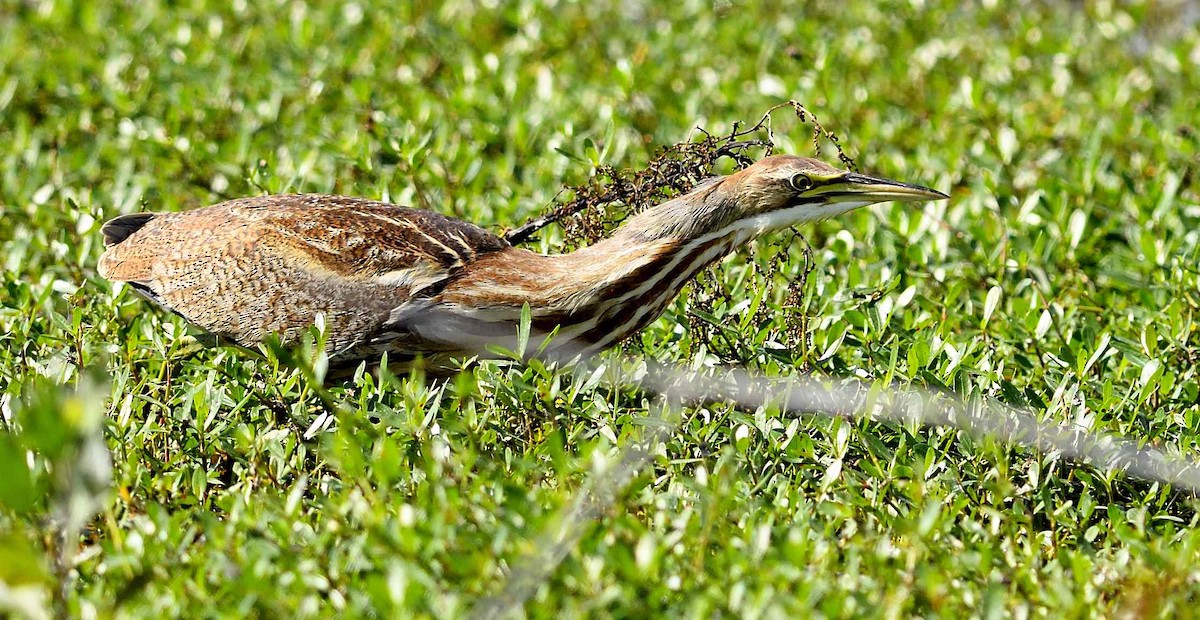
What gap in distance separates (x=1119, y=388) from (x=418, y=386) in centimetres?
189

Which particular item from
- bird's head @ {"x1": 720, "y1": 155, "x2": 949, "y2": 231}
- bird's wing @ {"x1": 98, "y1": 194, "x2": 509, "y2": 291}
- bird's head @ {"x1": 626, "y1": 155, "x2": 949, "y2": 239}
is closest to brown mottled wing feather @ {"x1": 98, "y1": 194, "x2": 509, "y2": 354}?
bird's wing @ {"x1": 98, "y1": 194, "x2": 509, "y2": 291}

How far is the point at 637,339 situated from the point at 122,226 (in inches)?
63.8

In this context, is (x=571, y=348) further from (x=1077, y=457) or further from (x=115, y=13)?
(x=115, y=13)

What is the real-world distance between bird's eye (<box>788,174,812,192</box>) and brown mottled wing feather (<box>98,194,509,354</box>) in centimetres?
83

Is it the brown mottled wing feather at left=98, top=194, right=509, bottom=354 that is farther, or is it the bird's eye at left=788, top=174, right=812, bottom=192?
the brown mottled wing feather at left=98, top=194, right=509, bottom=354

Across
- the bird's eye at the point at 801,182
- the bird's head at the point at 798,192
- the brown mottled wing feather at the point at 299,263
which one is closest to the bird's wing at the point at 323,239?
the brown mottled wing feather at the point at 299,263

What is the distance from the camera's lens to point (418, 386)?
11.3ft

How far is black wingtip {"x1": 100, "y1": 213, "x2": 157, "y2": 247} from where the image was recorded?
14.9ft

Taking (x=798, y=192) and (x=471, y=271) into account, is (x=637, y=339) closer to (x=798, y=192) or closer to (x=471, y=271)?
(x=471, y=271)

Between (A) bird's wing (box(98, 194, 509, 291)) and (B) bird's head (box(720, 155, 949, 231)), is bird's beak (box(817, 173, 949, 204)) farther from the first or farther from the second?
(A) bird's wing (box(98, 194, 509, 291))

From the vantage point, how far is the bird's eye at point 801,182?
3.80 metres

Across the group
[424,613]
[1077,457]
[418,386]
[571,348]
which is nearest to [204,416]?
[418,386]

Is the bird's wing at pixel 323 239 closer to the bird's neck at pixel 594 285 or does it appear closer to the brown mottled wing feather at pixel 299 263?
the brown mottled wing feather at pixel 299 263

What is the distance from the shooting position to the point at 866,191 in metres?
3.84
